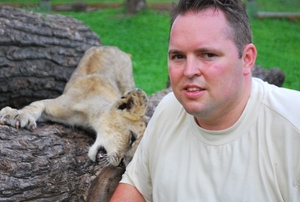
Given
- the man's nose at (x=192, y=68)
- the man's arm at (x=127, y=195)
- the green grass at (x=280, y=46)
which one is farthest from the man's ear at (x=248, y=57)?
the green grass at (x=280, y=46)

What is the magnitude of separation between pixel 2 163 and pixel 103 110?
121 cm

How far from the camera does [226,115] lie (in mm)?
2541

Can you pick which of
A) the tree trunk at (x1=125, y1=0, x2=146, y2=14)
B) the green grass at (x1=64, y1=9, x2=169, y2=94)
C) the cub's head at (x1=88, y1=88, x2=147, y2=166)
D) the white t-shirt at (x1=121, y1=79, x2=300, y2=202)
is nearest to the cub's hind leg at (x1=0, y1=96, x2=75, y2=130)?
the cub's head at (x1=88, y1=88, x2=147, y2=166)

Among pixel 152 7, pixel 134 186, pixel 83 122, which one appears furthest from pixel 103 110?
pixel 152 7

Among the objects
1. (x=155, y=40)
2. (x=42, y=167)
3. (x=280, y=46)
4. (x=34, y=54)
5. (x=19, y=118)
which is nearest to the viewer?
(x=42, y=167)

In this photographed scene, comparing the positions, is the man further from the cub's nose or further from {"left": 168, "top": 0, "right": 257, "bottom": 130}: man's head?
the cub's nose

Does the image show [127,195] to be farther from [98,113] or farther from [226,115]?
[98,113]

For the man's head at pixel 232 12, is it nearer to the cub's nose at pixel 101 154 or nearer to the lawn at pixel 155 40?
the cub's nose at pixel 101 154

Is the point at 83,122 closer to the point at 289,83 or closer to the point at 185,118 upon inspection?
the point at 185,118

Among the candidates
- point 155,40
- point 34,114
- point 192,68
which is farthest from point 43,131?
point 155,40

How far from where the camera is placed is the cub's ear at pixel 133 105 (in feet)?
13.1

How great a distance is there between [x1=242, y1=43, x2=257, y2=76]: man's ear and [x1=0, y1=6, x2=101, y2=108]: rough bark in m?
3.26

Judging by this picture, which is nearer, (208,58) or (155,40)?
(208,58)

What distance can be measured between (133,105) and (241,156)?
1722mm
